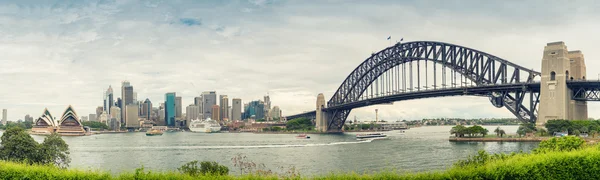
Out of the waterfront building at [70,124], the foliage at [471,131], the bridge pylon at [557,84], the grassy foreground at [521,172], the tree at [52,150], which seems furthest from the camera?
the waterfront building at [70,124]

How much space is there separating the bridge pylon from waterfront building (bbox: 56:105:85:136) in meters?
96.7

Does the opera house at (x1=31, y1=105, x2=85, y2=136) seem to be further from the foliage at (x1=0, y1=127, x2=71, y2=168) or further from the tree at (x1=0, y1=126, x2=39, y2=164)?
the tree at (x1=0, y1=126, x2=39, y2=164)

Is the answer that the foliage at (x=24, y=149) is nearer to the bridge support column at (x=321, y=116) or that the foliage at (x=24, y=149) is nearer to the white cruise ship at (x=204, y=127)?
the bridge support column at (x=321, y=116)

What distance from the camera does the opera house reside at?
355 feet

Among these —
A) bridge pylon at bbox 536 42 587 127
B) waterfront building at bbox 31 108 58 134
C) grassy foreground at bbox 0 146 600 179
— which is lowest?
waterfront building at bbox 31 108 58 134

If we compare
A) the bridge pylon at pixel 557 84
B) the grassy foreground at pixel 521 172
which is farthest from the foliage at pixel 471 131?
the grassy foreground at pixel 521 172

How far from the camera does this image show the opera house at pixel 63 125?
108 metres

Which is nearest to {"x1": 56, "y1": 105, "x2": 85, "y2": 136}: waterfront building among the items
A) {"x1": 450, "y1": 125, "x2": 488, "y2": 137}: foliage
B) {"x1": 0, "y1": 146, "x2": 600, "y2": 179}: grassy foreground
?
{"x1": 450, "y1": 125, "x2": 488, "y2": 137}: foliage

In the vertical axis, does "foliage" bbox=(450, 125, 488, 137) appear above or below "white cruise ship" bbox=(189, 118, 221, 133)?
above

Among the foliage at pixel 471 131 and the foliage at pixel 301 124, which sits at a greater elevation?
the foliage at pixel 471 131

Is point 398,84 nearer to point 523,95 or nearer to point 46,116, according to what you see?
point 523,95

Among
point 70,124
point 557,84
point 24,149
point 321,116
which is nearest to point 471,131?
point 557,84

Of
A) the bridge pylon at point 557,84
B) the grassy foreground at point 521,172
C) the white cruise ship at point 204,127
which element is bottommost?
the white cruise ship at point 204,127

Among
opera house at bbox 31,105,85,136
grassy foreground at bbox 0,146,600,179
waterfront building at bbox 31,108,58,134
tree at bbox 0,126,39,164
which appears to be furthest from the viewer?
waterfront building at bbox 31,108,58,134
